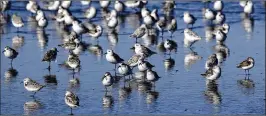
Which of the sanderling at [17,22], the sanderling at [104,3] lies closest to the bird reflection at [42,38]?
the sanderling at [17,22]

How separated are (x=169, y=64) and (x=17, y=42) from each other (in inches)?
304

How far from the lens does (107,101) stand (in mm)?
25594

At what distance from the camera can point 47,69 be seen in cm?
3056

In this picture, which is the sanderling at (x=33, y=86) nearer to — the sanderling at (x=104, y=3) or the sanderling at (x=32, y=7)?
the sanderling at (x=32, y=7)

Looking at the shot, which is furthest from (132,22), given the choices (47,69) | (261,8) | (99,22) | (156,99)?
(156,99)

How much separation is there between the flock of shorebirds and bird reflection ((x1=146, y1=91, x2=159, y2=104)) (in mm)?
882

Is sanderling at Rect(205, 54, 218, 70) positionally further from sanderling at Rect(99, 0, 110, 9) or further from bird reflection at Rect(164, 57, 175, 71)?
sanderling at Rect(99, 0, 110, 9)

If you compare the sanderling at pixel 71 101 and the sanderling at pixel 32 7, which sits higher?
the sanderling at pixel 32 7

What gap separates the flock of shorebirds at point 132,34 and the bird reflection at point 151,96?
0.88m

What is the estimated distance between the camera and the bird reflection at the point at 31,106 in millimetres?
24602

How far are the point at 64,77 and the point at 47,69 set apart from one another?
161 centimetres

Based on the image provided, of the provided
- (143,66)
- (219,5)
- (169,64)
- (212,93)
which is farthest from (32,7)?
(212,93)

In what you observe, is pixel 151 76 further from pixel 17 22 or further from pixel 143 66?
pixel 17 22

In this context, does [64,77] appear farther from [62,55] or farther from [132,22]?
[132,22]
